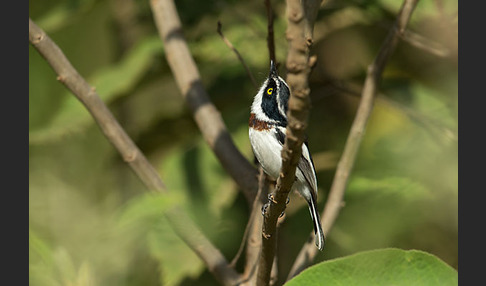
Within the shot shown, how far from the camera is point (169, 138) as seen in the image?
3.02m

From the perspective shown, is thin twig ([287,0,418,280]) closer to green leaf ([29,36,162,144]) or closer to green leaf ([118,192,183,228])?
green leaf ([118,192,183,228])

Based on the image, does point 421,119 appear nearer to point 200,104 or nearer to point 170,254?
point 200,104

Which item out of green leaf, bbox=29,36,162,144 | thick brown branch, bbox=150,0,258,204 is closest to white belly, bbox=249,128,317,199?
thick brown branch, bbox=150,0,258,204

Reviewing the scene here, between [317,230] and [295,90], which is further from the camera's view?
[317,230]

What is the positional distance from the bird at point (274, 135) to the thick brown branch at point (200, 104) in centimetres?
21

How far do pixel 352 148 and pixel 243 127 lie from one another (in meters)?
0.56

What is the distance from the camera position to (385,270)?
169 centimetres

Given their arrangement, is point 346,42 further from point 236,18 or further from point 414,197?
point 414,197

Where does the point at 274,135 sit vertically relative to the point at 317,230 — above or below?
above

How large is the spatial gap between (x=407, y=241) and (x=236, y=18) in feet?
3.67

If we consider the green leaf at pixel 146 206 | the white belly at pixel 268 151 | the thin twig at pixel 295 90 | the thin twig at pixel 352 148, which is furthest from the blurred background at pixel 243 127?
the thin twig at pixel 295 90

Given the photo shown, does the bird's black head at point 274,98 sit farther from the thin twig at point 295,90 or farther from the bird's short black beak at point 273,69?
the thin twig at point 295,90

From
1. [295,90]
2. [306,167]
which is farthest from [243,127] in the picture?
[295,90]

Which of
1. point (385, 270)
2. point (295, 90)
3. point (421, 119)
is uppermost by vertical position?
point (295, 90)
